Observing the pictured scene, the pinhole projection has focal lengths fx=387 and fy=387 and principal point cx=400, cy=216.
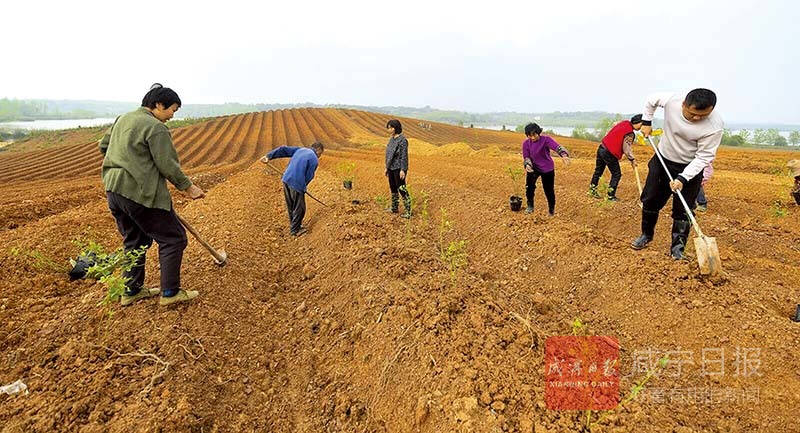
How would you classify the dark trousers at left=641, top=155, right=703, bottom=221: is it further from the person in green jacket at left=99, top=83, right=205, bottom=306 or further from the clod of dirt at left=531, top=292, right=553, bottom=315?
the person in green jacket at left=99, top=83, right=205, bottom=306

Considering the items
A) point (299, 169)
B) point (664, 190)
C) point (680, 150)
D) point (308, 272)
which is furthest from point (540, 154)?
point (308, 272)

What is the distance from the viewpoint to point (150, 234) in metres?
2.89

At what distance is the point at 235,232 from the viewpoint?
5.02 meters

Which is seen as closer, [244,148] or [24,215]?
[24,215]

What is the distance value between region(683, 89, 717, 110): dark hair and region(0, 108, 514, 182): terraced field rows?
13.2m

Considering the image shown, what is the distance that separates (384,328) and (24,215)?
22.6 feet

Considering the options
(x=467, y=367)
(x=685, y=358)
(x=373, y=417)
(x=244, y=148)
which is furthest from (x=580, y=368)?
(x=244, y=148)

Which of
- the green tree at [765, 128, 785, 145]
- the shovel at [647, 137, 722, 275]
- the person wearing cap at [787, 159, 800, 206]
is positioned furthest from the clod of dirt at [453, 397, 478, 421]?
the green tree at [765, 128, 785, 145]

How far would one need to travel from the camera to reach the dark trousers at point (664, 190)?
375cm

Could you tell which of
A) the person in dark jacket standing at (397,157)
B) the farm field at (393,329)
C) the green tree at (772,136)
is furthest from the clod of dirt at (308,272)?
the green tree at (772,136)

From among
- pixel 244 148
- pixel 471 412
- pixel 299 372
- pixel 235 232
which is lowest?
pixel 299 372

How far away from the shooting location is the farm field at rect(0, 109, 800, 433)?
7.23 ft

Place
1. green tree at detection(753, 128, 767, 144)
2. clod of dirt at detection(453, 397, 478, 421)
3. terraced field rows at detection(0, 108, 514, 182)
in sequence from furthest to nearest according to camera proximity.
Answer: green tree at detection(753, 128, 767, 144)
terraced field rows at detection(0, 108, 514, 182)
clod of dirt at detection(453, 397, 478, 421)

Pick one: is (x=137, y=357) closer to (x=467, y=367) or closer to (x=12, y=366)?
(x=12, y=366)
